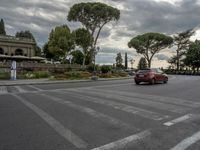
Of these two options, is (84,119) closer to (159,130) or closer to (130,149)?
(159,130)

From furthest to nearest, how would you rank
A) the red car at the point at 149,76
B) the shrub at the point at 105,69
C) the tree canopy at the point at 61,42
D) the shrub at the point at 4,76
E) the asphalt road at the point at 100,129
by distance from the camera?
the tree canopy at the point at 61,42 < the shrub at the point at 105,69 < the shrub at the point at 4,76 < the red car at the point at 149,76 < the asphalt road at the point at 100,129

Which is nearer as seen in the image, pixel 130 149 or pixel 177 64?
pixel 130 149

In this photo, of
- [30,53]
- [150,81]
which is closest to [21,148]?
[150,81]

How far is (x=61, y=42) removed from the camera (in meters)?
55.3

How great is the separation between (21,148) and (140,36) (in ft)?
228

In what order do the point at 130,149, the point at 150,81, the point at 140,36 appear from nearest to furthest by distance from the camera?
the point at 130,149 < the point at 150,81 < the point at 140,36

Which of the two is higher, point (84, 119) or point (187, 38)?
point (187, 38)

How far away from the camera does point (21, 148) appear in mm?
4336

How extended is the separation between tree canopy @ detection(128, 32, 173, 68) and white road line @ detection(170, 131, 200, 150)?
63881mm

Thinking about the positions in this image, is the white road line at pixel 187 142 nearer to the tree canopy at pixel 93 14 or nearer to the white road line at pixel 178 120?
the white road line at pixel 178 120

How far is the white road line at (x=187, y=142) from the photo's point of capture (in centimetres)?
443

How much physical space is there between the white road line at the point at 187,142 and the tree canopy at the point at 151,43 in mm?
63881

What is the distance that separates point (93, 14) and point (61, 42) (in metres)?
11.0

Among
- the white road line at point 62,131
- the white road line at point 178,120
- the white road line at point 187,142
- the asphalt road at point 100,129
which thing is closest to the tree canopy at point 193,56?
the asphalt road at point 100,129
